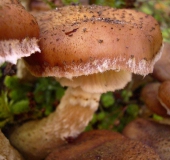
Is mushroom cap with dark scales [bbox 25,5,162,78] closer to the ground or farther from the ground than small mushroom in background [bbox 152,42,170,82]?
farther from the ground

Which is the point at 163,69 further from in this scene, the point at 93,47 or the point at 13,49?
the point at 13,49

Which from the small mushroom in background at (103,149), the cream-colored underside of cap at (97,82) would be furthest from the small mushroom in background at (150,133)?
the cream-colored underside of cap at (97,82)

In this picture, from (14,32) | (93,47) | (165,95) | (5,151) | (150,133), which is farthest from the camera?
(150,133)

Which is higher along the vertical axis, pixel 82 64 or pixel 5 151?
pixel 82 64

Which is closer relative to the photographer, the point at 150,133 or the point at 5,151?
the point at 5,151

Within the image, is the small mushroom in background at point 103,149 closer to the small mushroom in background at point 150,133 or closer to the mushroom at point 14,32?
the small mushroom in background at point 150,133

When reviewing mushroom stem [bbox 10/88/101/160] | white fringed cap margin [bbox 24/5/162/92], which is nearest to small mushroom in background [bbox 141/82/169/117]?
mushroom stem [bbox 10/88/101/160]

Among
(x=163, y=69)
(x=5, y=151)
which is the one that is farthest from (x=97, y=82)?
(x=5, y=151)

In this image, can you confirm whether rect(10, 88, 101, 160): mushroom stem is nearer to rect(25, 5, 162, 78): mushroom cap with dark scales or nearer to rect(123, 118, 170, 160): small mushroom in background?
rect(123, 118, 170, 160): small mushroom in background
